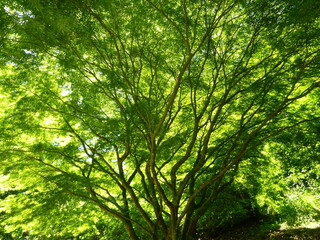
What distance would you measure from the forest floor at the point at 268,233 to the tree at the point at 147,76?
3.26 m

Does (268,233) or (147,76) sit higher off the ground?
(147,76)

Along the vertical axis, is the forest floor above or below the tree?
below

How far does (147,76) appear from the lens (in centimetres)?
525

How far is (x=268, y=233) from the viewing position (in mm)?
7625

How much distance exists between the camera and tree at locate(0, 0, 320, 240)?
363cm

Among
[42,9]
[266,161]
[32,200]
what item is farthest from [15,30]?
[266,161]

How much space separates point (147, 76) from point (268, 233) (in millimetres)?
7007

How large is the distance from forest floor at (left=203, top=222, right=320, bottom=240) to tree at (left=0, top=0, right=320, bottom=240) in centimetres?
326

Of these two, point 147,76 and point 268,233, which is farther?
point 268,233

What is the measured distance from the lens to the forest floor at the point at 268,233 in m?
6.43

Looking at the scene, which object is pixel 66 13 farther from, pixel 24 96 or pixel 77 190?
pixel 77 190

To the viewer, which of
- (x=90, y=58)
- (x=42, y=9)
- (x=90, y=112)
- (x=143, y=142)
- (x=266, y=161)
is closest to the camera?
(x=42, y=9)

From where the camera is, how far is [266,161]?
6.06 meters

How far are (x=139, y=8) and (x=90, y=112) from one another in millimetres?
2615
